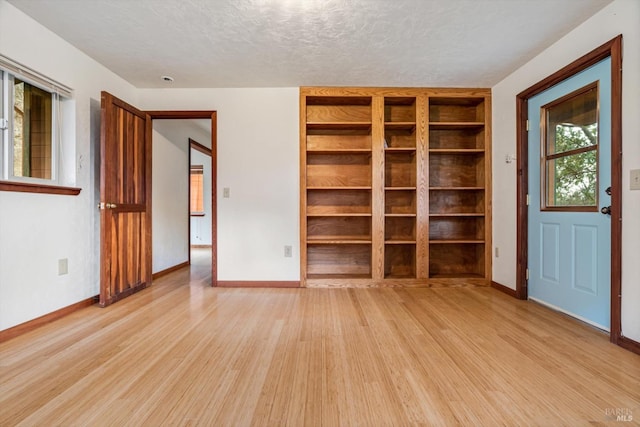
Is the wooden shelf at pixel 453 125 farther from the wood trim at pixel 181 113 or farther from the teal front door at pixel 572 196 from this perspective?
the wood trim at pixel 181 113

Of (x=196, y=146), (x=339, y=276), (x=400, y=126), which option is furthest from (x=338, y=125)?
(x=196, y=146)

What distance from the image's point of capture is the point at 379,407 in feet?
4.09

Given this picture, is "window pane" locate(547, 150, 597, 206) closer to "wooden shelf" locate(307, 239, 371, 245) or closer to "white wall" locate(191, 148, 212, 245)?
"wooden shelf" locate(307, 239, 371, 245)

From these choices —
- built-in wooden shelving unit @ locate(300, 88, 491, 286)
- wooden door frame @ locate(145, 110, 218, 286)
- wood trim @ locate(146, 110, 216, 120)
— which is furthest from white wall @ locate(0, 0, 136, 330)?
built-in wooden shelving unit @ locate(300, 88, 491, 286)

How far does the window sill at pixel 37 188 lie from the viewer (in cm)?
189

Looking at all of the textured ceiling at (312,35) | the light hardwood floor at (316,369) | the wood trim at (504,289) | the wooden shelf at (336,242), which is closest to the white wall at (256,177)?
the wooden shelf at (336,242)

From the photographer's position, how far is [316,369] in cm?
155

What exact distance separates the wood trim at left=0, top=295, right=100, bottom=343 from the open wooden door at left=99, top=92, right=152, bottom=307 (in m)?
0.17

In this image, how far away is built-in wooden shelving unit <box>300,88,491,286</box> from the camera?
3365 millimetres

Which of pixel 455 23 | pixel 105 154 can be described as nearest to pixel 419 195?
pixel 455 23

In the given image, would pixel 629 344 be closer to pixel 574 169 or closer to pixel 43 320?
pixel 574 169

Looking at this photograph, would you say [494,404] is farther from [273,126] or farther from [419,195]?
[273,126]

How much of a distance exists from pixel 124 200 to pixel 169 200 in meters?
1.24

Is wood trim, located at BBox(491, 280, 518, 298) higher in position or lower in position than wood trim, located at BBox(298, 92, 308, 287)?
lower
